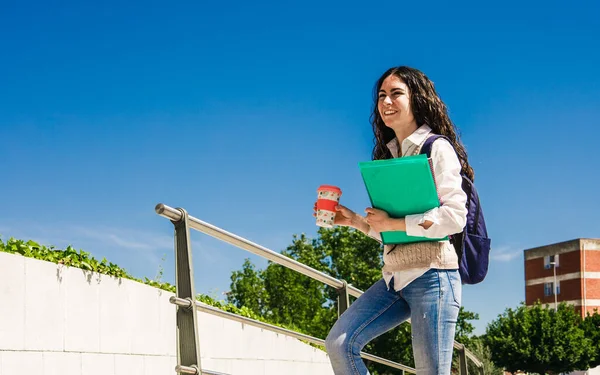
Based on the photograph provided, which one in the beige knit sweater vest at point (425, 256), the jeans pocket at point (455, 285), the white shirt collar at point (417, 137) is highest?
the white shirt collar at point (417, 137)

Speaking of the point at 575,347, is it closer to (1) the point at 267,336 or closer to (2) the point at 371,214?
(1) the point at 267,336

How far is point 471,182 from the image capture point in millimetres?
2875

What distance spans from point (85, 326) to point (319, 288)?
1198 inches

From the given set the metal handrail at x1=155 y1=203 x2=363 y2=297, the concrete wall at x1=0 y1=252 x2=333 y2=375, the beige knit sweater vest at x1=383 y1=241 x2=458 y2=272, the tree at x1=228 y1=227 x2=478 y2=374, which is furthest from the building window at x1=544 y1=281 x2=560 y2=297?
the beige knit sweater vest at x1=383 y1=241 x2=458 y2=272

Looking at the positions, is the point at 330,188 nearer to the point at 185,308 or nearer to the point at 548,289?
the point at 185,308

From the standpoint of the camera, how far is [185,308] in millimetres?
2783

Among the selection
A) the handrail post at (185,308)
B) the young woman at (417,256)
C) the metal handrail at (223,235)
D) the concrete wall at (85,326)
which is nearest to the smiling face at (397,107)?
the young woman at (417,256)

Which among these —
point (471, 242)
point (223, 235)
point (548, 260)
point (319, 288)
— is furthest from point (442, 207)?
point (548, 260)

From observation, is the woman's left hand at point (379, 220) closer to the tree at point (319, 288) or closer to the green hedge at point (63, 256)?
the green hedge at point (63, 256)

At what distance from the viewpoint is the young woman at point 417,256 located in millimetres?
2699

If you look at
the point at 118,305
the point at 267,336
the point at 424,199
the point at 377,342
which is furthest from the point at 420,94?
the point at 377,342

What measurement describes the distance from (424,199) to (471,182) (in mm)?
307

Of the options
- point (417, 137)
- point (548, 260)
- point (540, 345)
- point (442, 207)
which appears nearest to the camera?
point (442, 207)

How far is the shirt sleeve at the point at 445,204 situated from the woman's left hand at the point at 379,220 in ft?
0.27
